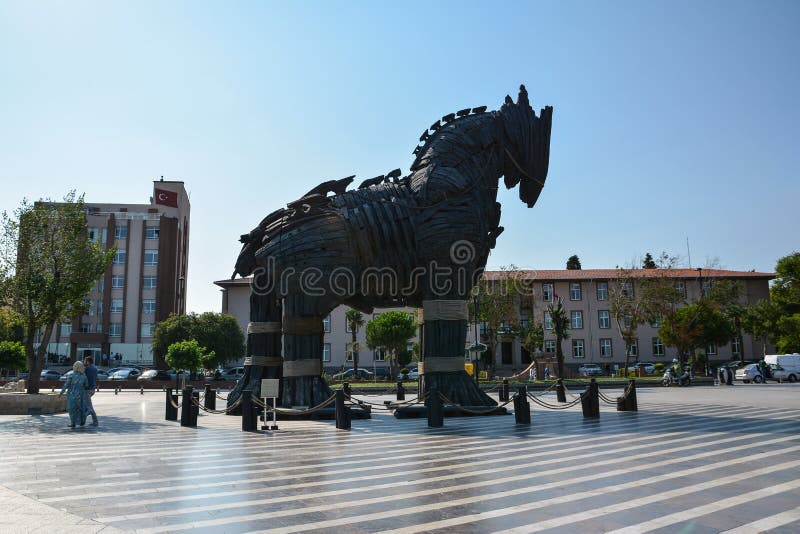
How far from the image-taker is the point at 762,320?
57.4m

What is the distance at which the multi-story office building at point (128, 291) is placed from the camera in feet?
209

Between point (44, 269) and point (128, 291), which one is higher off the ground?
point (128, 291)

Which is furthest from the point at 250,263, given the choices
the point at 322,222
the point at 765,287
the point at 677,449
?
the point at 765,287

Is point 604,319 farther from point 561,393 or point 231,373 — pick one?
point 561,393

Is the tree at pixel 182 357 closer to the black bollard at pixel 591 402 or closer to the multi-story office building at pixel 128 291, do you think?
the black bollard at pixel 591 402

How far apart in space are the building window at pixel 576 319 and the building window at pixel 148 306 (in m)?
45.7

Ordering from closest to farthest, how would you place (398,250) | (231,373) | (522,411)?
1. (522,411)
2. (398,250)
3. (231,373)

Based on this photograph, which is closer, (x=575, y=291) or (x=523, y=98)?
(x=523, y=98)

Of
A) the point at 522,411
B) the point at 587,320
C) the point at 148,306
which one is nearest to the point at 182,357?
the point at 522,411

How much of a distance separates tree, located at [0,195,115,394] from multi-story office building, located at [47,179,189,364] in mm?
→ 45573

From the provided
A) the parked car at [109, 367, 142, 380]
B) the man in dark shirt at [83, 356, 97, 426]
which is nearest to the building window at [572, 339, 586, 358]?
the parked car at [109, 367, 142, 380]

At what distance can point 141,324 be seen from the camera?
65.0 m

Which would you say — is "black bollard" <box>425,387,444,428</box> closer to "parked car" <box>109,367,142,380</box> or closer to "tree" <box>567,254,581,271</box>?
"parked car" <box>109,367,142,380</box>

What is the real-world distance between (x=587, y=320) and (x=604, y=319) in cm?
194
